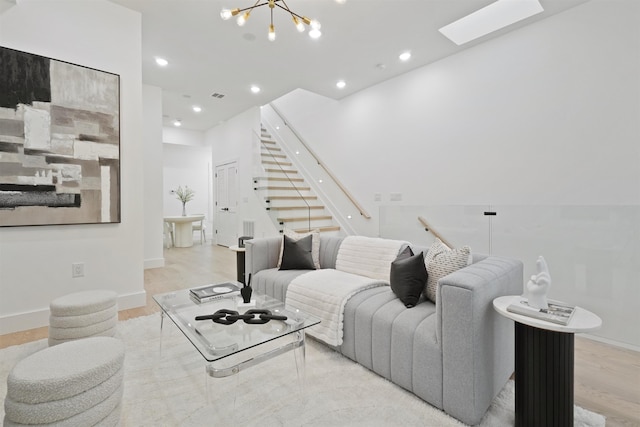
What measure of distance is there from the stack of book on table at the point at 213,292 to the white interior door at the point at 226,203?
486 centimetres

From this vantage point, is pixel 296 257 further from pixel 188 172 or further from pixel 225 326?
pixel 188 172

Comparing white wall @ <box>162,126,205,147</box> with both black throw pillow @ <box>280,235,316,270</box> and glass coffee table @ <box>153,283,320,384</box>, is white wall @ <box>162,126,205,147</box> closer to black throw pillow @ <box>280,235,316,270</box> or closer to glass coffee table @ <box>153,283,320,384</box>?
black throw pillow @ <box>280,235,316,270</box>

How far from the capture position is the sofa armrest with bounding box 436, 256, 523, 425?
1532mm

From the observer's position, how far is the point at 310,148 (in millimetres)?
6336

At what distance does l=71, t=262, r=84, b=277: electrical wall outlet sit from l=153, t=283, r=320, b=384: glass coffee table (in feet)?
4.41

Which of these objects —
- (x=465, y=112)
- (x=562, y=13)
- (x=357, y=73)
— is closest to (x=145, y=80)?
(x=357, y=73)

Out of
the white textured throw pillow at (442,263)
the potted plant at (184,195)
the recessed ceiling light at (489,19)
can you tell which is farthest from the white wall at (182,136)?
the white textured throw pillow at (442,263)

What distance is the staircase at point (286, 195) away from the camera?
17.8 ft

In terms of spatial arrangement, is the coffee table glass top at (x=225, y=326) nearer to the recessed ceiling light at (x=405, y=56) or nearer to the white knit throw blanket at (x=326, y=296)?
the white knit throw blanket at (x=326, y=296)

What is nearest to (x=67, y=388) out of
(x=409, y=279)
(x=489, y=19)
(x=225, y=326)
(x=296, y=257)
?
(x=225, y=326)

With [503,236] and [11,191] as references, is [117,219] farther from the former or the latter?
[503,236]

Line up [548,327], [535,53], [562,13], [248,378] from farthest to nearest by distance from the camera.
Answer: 1. [535,53]
2. [562,13]
3. [248,378]
4. [548,327]

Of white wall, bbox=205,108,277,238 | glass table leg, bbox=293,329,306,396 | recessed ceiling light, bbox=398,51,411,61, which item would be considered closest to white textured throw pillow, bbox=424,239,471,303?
glass table leg, bbox=293,329,306,396

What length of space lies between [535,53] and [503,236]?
6.70 feet
